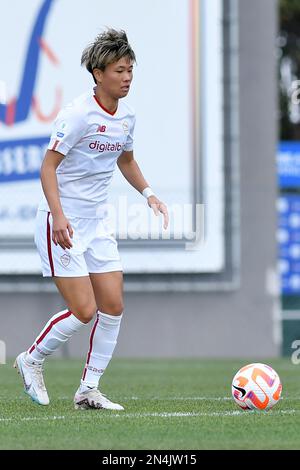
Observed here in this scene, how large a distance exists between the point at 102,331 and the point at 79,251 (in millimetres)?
554

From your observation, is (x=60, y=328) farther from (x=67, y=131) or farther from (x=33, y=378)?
(x=67, y=131)

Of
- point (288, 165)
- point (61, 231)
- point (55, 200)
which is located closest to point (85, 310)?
point (61, 231)

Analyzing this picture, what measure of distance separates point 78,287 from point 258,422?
1371 millimetres

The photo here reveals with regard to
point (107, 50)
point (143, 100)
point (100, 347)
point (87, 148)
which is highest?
point (143, 100)

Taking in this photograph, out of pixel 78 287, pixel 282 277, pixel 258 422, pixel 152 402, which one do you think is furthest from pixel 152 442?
pixel 282 277

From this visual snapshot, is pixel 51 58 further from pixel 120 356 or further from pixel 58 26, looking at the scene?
pixel 120 356

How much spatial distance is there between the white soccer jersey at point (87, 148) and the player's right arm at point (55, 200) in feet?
0.22

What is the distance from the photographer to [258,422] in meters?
6.65

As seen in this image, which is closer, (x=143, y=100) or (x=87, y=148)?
(x=87, y=148)

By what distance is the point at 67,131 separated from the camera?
718cm

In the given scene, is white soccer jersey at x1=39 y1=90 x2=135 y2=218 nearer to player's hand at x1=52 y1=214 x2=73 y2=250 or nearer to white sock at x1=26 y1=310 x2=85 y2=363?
player's hand at x1=52 y1=214 x2=73 y2=250

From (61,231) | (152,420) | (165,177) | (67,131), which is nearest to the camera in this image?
(152,420)

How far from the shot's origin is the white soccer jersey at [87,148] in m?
7.22

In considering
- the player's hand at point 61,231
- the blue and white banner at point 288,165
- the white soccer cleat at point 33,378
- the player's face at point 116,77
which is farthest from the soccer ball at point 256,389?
the blue and white banner at point 288,165
